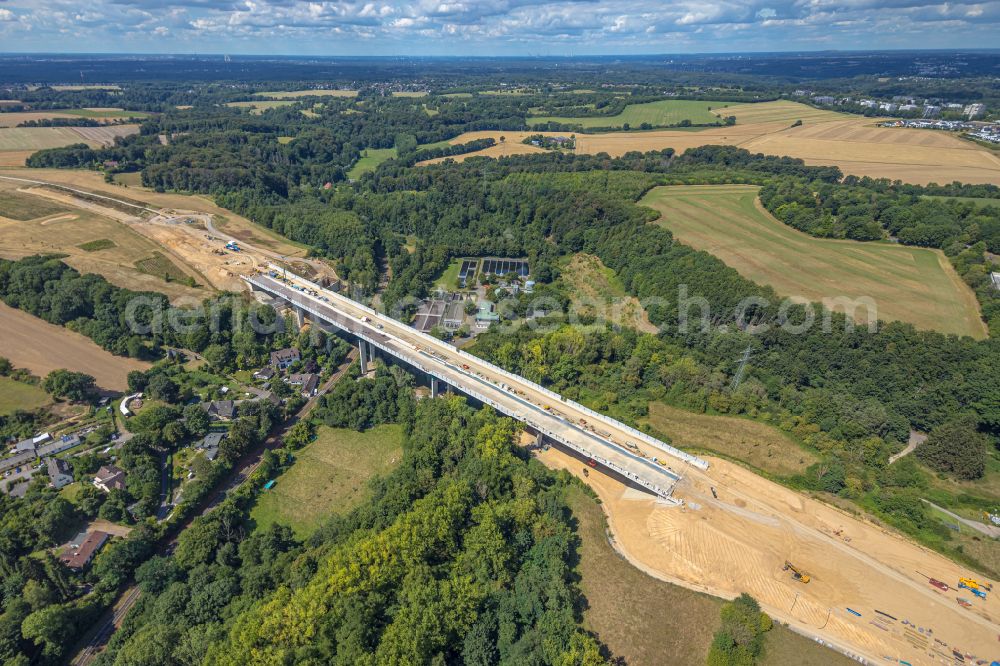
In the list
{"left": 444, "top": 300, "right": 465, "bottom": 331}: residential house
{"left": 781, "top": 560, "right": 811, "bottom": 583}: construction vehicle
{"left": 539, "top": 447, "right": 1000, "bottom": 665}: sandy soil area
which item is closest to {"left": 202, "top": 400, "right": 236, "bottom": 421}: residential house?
{"left": 444, "top": 300, "right": 465, "bottom": 331}: residential house

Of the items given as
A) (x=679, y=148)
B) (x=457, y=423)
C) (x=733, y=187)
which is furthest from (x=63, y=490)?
(x=679, y=148)

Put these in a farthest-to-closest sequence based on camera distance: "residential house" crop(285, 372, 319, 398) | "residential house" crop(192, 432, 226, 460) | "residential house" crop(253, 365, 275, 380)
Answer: "residential house" crop(253, 365, 275, 380) → "residential house" crop(285, 372, 319, 398) → "residential house" crop(192, 432, 226, 460)

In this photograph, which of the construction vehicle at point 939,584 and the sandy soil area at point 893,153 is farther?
the sandy soil area at point 893,153

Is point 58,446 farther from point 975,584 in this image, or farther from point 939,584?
point 975,584

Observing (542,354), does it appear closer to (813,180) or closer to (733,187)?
(733,187)

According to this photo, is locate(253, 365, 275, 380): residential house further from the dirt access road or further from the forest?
the dirt access road

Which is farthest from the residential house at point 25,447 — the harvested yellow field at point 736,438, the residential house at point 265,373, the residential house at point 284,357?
the harvested yellow field at point 736,438

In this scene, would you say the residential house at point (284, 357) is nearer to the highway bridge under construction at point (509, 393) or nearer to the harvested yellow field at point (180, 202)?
the highway bridge under construction at point (509, 393)
